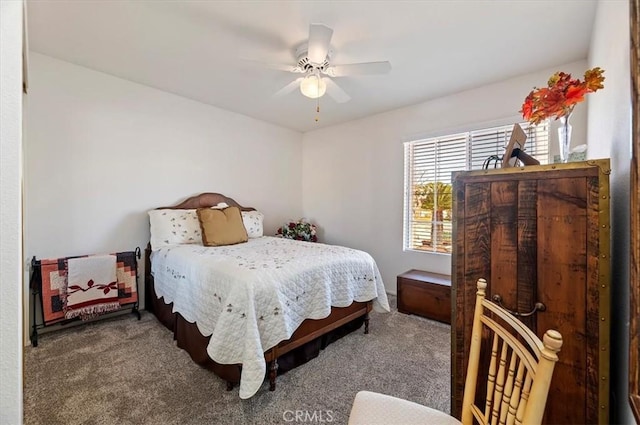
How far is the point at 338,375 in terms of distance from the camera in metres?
2.00

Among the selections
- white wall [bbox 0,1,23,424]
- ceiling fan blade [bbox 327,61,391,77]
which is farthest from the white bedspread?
ceiling fan blade [bbox 327,61,391,77]

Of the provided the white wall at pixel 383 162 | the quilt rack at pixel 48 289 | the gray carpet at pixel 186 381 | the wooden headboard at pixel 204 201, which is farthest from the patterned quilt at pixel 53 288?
the white wall at pixel 383 162

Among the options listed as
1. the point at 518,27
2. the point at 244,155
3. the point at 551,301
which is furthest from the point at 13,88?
the point at 244,155

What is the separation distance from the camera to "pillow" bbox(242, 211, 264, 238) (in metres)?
3.68

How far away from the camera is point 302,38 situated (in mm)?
2148

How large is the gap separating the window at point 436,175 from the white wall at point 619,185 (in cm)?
171

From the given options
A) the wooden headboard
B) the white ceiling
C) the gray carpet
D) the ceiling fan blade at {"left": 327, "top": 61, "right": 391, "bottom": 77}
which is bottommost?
the gray carpet

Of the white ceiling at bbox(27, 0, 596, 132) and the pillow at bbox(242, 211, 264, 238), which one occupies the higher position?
the white ceiling at bbox(27, 0, 596, 132)

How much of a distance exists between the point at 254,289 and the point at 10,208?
1.24 meters

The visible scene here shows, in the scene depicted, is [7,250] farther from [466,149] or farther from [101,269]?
[466,149]

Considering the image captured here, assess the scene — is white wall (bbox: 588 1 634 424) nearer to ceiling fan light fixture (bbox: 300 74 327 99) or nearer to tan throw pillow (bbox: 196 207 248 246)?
ceiling fan light fixture (bbox: 300 74 327 99)

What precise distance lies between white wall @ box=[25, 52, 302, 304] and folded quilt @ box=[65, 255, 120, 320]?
0.30 meters

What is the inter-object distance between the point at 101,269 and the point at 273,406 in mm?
2122

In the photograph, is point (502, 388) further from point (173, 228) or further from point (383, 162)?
point (383, 162)
